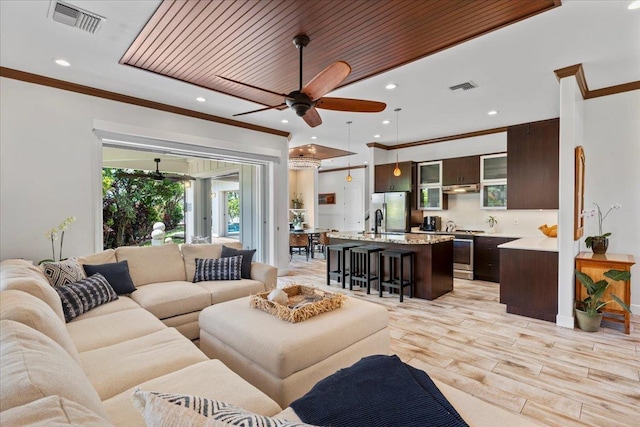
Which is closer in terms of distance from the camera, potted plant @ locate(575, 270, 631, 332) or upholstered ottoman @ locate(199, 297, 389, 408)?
upholstered ottoman @ locate(199, 297, 389, 408)

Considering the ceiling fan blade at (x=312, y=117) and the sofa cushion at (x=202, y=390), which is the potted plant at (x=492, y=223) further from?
the sofa cushion at (x=202, y=390)

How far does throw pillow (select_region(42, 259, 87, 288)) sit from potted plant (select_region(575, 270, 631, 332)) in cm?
498

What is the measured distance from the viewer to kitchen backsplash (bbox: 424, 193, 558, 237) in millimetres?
5598

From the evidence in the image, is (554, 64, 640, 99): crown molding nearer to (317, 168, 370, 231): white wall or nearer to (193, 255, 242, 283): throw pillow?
(193, 255, 242, 283): throw pillow

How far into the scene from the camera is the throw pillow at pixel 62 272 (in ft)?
8.63

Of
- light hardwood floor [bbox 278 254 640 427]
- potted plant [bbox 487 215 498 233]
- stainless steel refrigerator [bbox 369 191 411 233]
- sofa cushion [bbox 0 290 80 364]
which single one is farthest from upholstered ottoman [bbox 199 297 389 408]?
potted plant [bbox 487 215 498 233]

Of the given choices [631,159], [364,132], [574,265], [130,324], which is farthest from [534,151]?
[130,324]

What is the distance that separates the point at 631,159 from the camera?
3.89 m

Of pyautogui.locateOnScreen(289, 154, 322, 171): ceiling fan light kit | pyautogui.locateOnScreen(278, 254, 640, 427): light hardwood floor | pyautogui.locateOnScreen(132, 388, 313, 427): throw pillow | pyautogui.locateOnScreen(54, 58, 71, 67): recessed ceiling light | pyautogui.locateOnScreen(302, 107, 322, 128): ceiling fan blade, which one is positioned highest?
pyautogui.locateOnScreen(54, 58, 71, 67): recessed ceiling light

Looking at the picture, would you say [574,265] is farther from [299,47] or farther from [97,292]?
[97,292]

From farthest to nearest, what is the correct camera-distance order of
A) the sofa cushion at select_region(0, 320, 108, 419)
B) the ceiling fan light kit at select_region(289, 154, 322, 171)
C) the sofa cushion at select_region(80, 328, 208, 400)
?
the ceiling fan light kit at select_region(289, 154, 322, 171) → the sofa cushion at select_region(80, 328, 208, 400) → the sofa cushion at select_region(0, 320, 108, 419)

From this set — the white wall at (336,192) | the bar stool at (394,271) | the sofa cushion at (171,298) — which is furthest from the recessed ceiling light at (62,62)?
the white wall at (336,192)

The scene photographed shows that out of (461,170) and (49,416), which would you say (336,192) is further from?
(49,416)

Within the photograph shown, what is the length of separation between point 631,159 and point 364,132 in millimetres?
3803
